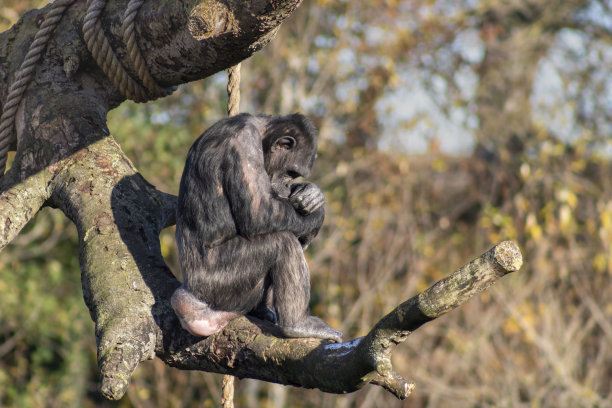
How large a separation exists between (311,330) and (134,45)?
1.42 meters

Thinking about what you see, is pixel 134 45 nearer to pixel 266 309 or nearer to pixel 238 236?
pixel 238 236

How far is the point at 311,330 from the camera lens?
2.75 m

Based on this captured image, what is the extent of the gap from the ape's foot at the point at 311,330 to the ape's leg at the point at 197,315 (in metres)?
0.24

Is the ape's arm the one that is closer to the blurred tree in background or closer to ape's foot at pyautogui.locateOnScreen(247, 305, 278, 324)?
ape's foot at pyautogui.locateOnScreen(247, 305, 278, 324)

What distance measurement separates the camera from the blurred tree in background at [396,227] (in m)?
7.36

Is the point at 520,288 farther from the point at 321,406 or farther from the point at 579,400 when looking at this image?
the point at 321,406

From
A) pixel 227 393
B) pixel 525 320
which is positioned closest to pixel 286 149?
pixel 227 393

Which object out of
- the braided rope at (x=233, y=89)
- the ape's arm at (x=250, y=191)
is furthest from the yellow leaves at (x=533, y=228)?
the ape's arm at (x=250, y=191)

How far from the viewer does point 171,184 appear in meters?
7.84

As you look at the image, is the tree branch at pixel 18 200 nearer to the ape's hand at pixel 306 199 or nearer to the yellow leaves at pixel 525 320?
the ape's hand at pixel 306 199

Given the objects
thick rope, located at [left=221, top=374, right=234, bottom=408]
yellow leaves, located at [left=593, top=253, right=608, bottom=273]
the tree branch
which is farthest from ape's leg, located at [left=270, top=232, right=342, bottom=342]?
yellow leaves, located at [left=593, top=253, right=608, bottom=273]

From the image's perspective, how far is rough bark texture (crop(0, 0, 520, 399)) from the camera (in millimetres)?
1926

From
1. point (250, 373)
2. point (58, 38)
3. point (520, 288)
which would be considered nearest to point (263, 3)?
point (250, 373)

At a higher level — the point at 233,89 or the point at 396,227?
the point at 233,89
